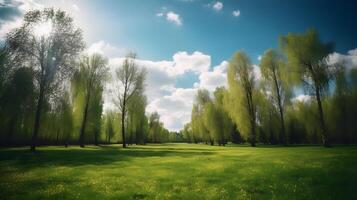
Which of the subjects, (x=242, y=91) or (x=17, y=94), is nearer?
(x=17, y=94)

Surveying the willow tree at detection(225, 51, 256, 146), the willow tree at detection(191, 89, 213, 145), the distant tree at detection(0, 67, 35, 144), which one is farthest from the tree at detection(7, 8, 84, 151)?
the willow tree at detection(191, 89, 213, 145)

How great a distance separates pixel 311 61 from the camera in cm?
3741

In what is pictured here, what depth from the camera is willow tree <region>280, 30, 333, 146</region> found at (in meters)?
36.2

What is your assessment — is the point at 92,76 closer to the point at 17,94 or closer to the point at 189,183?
the point at 17,94

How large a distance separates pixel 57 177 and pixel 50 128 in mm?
36622

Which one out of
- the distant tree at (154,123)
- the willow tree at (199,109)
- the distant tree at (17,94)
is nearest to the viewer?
the distant tree at (17,94)

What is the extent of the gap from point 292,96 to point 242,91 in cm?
1307

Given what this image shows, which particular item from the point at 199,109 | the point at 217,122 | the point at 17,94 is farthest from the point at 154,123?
the point at 17,94

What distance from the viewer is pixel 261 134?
71.0 m

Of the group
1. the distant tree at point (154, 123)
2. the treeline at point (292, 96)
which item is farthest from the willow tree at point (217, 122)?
the distant tree at point (154, 123)

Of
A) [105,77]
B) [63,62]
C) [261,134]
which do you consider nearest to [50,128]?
[105,77]

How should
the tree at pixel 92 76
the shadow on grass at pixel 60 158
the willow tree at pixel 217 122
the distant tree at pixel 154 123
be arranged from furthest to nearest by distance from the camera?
the distant tree at pixel 154 123 < the willow tree at pixel 217 122 < the tree at pixel 92 76 < the shadow on grass at pixel 60 158

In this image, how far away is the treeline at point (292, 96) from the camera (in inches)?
1459

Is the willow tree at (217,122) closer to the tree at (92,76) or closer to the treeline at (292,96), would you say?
the treeline at (292,96)
